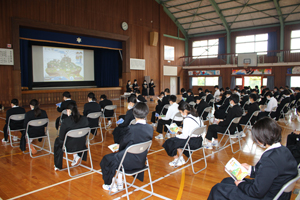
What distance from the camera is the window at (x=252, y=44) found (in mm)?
19359

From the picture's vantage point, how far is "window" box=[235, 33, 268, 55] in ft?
63.5

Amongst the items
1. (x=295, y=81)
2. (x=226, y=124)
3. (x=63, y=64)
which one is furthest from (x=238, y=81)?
(x=226, y=124)

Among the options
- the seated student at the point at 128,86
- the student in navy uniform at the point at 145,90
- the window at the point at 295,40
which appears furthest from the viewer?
the student in navy uniform at the point at 145,90

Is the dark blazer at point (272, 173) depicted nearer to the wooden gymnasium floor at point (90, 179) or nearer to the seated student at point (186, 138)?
the wooden gymnasium floor at point (90, 179)

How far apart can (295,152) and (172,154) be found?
1903 mm

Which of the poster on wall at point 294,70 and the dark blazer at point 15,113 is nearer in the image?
the dark blazer at point 15,113

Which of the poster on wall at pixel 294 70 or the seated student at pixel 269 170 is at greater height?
the poster on wall at pixel 294 70

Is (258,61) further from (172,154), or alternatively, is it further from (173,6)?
(172,154)

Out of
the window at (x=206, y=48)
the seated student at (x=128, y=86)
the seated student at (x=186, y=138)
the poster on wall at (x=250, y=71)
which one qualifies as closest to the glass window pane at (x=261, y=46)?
the poster on wall at (x=250, y=71)

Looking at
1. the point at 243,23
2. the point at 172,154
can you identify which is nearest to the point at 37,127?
the point at 172,154

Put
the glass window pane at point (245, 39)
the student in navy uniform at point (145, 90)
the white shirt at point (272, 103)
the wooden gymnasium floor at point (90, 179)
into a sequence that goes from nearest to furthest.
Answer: the wooden gymnasium floor at point (90, 179) → the white shirt at point (272, 103) → the student in navy uniform at point (145, 90) → the glass window pane at point (245, 39)

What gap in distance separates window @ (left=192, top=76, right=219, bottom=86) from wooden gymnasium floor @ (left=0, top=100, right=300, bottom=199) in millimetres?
17442

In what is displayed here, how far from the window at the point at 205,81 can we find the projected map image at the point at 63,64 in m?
11.4

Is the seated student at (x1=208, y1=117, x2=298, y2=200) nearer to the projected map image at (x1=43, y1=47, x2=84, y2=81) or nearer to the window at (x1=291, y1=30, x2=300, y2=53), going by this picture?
the projected map image at (x1=43, y1=47, x2=84, y2=81)
